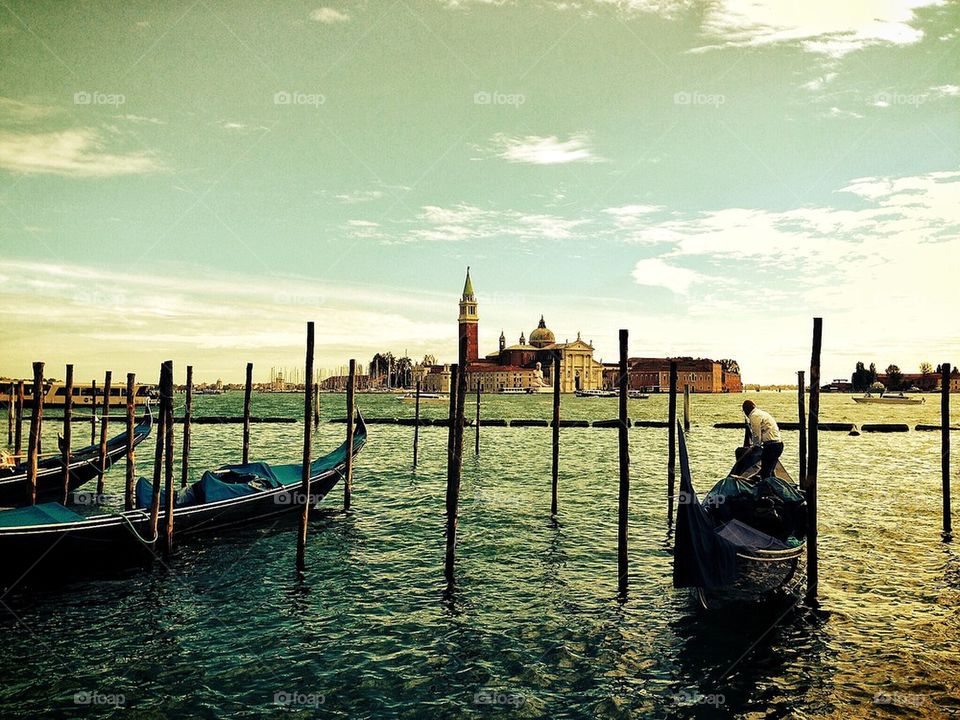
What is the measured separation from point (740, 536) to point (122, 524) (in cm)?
937

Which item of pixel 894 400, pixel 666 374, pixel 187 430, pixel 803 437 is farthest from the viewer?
pixel 666 374

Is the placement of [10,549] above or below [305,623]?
above

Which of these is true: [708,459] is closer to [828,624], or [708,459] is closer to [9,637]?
[828,624]

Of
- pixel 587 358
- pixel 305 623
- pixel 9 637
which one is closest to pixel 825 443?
pixel 305 623

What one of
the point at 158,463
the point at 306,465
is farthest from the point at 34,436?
the point at 306,465

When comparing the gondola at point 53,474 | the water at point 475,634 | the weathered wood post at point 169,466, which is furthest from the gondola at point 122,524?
the gondola at point 53,474

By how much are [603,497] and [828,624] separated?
9631mm

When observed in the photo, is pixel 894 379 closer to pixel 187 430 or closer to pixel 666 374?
pixel 666 374

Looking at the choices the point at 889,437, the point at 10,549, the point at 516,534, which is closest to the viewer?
the point at 10,549

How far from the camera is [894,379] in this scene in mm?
141125

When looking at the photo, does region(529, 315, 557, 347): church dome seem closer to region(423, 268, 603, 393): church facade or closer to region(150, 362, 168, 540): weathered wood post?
region(423, 268, 603, 393): church facade

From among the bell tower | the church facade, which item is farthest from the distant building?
the bell tower

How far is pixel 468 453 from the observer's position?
101 feet

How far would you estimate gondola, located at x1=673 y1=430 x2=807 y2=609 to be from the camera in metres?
8.93
